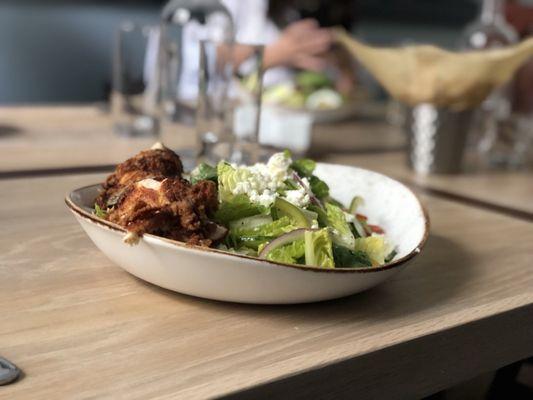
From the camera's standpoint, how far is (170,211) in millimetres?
735

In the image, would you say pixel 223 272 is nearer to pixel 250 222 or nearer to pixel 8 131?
pixel 250 222

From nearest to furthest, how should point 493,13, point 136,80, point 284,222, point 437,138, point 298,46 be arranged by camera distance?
→ point 284,222 < point 437,138 < point 136,80 < point 493,13 < point 298,46

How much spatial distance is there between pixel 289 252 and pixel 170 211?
135mm

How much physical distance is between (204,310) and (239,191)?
5.9 inches

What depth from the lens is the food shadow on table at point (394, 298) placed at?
0.76 m

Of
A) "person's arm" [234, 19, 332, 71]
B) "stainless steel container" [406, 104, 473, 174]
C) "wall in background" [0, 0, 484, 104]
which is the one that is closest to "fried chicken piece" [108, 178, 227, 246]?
"stainless steel container" [406, 104, 473, 174]

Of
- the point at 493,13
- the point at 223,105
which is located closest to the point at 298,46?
the point at 493,13

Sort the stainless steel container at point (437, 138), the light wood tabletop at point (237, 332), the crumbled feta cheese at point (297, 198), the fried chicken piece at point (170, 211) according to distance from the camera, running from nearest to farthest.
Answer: the light wood tabletop at point (237, 332), the fried chicken piece at point (170, 211), the crumbled feta cheese at point (297, 198), the stainless steel container at point (437, 138)

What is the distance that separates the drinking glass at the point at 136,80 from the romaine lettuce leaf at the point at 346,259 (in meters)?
1.06

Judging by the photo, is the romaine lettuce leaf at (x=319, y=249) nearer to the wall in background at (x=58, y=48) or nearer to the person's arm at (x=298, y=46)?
the person's arm at (x=298, y=46)

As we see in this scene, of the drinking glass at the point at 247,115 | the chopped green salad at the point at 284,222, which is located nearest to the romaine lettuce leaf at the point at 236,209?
the chopped green salad at the point at 284,222

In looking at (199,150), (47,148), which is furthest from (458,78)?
(47,148)

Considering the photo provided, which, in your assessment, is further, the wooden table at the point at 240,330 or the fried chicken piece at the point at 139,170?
the fried chicken piece at the point at 139,170

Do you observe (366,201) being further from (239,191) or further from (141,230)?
(141,230)
